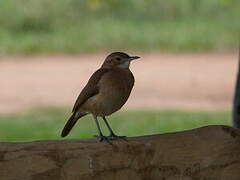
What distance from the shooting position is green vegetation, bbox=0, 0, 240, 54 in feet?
60.2

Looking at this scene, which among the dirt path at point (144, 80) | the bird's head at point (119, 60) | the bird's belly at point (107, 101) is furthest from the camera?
the dirt path at point (144, 80)

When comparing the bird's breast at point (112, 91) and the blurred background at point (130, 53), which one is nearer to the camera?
the bird's breast at point (112, 91)

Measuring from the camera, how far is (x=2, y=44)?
1827cm

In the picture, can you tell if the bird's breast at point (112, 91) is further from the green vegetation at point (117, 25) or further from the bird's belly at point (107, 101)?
the green vegetation at point (117, 25)

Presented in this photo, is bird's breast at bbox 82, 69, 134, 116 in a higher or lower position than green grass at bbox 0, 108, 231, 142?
higher

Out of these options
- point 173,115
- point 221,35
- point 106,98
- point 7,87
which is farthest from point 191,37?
point 106,98

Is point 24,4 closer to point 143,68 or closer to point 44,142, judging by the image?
point 143,68

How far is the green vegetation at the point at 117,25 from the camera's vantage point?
60.2 feet

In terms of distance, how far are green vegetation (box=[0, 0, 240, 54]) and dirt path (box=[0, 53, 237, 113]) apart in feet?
1.85

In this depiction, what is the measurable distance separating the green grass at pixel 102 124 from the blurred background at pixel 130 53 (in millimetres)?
14

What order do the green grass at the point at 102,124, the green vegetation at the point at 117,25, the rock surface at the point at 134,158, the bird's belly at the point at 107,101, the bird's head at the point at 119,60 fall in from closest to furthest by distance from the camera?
the rock surface at the point at 134,158, the bird's belly at the point at 107,101, the bird's head at the point at 119,60, the green grass at the point at 102,124, the green vegetation at the point at 117,25

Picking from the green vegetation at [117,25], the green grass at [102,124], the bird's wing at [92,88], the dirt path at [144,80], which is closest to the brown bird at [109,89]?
the bird's wing at [92,88]

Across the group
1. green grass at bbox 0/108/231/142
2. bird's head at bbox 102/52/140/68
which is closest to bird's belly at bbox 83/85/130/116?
bird's head at bbox 102/52/140/68

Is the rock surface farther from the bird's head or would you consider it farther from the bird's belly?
the bird's head
